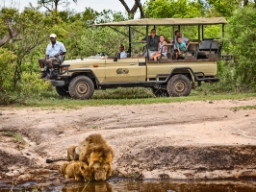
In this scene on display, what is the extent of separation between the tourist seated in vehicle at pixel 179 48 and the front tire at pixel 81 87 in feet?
7.76

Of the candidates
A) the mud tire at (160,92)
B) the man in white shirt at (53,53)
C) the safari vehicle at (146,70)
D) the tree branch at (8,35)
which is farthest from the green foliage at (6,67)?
the mud tire at (160,92)

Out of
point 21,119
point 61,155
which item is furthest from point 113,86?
point 61,155

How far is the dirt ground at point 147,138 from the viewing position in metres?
10.0

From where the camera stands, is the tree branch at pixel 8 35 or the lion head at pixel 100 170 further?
the tree branch at pixel 8 35

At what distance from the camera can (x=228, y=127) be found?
39.4 ft

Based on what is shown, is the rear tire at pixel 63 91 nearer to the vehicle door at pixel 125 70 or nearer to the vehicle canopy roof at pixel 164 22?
the vehicle door at pixel 125 70

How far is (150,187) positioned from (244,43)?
9.94m

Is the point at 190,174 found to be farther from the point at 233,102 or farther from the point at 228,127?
the point at 233,102

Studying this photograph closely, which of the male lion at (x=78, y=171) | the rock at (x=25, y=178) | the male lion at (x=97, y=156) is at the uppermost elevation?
the male lion at (x=97, y=156)

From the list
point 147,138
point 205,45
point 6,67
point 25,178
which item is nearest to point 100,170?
point 25,178

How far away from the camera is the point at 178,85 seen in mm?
17797

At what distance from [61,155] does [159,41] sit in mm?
7431

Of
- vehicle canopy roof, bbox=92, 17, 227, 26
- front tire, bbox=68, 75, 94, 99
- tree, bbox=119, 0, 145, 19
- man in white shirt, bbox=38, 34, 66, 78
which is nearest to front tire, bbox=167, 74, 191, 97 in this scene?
vehicle canopy roof, bbox=92, 17, 227, 26

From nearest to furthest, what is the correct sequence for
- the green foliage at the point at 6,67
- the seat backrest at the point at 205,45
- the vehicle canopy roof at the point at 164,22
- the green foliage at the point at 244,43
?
the green foliage at the point at 6,67 → the vehicle canopy roof at the point at 164,22 → the seat backrest at the point at 205,45 → the green foliage at the point at 244,43
